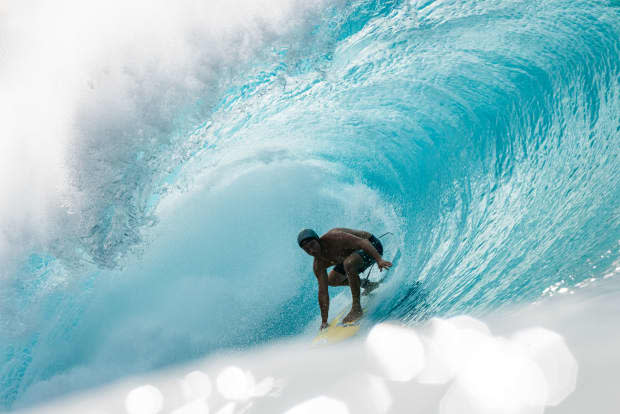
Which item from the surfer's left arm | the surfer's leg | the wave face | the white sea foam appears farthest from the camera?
the wave face

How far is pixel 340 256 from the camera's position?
15.3 feet

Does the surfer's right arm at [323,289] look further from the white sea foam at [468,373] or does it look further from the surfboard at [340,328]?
the white sea foam at [468,373]

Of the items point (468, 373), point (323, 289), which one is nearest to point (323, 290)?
point (323, 289)

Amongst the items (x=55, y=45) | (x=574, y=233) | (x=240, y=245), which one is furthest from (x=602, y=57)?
(x=55, y=45)

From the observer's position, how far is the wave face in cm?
503

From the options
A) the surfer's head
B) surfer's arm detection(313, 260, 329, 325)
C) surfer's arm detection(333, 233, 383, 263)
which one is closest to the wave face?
surfer's arm detection(313, 260, 329, 325)

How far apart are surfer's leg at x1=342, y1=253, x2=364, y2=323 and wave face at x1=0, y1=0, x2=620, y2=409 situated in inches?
10.9

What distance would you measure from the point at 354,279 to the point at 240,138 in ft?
14.1

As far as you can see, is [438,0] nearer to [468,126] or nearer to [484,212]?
[468,126]

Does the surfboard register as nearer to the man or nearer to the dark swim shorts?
the man

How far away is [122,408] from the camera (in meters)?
4.36

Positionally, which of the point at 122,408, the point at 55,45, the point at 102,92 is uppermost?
the point at 55,45

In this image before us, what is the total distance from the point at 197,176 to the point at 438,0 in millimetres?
4929

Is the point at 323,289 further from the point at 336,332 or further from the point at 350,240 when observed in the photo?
the point at 350,240
